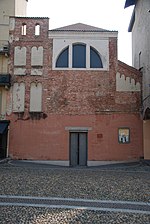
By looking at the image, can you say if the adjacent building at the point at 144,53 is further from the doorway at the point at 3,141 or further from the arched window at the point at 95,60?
the doorway at the point at 3,141

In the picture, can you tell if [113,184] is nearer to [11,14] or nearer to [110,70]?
[110,70]

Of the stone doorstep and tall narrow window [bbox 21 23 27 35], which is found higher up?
tall narrow window [bbox 21 23 27 35]

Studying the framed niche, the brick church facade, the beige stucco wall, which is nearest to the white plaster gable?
the brick church facade

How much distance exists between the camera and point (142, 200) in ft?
24.4

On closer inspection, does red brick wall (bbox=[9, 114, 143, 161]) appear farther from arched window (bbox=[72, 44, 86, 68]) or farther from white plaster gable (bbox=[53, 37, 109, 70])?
white plaster gable (bbox=[53, 37, 109, 70])

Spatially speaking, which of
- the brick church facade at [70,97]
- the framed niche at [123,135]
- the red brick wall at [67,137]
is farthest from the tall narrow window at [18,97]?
the framed niche at [123,135]

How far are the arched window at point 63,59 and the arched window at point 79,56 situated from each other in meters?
0.51

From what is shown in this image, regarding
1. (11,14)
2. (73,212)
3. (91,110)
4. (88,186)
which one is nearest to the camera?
(73,212)

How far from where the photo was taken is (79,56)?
20.2 m

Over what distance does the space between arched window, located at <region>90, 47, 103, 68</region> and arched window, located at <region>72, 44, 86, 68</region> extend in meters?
0.52

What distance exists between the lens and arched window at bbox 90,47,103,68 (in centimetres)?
2018

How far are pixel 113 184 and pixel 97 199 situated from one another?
2.66 metres

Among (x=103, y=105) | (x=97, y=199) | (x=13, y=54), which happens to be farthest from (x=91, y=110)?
(x=97, y=199)

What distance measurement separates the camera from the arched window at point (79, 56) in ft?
66.0
